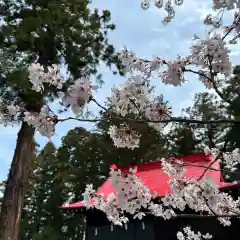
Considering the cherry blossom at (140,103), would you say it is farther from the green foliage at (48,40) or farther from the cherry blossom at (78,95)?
the green foliage at (48,40)

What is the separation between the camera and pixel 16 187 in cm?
816

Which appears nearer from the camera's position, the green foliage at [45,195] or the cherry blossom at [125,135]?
the cherry blossom at [125,135]

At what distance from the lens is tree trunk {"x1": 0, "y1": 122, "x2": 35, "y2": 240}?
7855mm

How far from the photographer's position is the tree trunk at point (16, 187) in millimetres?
7855

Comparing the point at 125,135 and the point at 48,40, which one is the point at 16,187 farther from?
the point at 125,135

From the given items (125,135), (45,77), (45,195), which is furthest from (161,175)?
(45,195)

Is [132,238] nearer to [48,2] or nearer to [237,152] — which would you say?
[48,2]

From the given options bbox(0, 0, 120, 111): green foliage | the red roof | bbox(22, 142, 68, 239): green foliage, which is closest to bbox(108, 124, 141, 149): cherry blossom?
bbox(0, 0, 120, 111): green foliage

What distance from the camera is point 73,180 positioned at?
23562 mm

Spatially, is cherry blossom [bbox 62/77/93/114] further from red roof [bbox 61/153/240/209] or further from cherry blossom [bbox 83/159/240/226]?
red roof [bbox 61/153/240/209]

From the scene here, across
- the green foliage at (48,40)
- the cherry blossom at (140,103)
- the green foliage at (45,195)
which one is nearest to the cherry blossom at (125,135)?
→ the cherry blossom at (140,103)

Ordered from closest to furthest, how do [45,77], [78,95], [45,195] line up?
1. [78,95]
2. [45,77]
3. [45,195]

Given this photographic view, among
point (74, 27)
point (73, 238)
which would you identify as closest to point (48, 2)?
point (74, 27)

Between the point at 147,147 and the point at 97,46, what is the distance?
14.5 metres
